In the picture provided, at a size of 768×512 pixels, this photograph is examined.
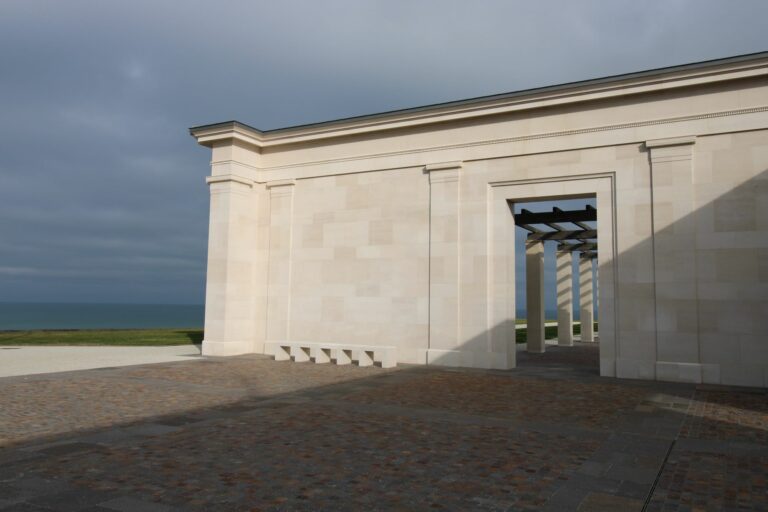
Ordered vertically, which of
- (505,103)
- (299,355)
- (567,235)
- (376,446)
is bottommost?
(376,446)

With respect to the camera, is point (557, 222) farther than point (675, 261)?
Yes

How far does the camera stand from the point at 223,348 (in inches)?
901

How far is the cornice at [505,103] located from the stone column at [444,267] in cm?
210

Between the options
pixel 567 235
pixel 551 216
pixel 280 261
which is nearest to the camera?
pixel 280 261

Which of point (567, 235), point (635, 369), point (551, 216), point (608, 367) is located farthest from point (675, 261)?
point (567, 235)

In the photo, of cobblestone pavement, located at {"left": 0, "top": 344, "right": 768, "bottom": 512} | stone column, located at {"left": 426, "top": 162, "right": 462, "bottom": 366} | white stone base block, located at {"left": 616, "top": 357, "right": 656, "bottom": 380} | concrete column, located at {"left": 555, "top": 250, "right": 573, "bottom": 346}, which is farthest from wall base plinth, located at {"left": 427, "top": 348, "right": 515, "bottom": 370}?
concrete column, located at {"left": 555, "top": 250, "right": 573, "bottom": 346}

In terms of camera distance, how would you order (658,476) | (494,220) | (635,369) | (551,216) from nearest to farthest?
(658,476) < (635,369) < (494,220) < (551,216)

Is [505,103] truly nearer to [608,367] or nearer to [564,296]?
[608,367]

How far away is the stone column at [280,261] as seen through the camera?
23766mm

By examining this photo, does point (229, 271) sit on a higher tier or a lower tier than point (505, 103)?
lower

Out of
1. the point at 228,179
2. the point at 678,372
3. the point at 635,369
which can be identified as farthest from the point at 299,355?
the point at 678,372

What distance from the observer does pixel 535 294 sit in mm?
27109

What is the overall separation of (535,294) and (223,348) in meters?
14.6

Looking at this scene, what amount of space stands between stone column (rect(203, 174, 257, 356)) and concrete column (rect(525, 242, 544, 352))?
515 inches
